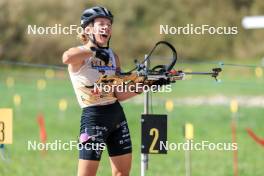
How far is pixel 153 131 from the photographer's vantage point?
625 cm

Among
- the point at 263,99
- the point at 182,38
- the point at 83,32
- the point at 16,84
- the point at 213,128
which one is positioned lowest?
the point at 83,32

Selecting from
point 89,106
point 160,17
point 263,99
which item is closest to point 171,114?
point 263,99

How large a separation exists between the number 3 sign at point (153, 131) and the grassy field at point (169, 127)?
2028mm

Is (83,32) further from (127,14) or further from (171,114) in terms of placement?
(127,14)

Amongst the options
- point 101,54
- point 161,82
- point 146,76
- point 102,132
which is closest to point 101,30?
point 101,54

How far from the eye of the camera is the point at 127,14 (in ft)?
122

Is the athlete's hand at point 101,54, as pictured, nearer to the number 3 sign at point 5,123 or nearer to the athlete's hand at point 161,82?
the athlete's hand at point 161,82

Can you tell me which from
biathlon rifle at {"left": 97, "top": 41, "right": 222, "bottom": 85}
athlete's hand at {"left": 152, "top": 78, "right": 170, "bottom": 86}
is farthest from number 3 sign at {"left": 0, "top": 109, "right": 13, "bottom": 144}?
athlete's hand at {"left": 152, "top": 78, "right": 170, "bottom": 86}

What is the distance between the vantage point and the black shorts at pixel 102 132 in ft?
18.0

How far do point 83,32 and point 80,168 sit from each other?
106 centimetres

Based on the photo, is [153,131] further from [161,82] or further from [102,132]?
[102,132]

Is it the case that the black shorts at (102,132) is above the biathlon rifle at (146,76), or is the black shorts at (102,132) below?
below

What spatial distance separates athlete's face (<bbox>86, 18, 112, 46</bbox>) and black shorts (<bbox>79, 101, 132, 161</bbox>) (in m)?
0.52

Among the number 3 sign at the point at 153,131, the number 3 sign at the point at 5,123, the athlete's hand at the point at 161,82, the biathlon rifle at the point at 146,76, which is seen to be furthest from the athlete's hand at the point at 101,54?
the number 3 sign at the point at 5,123
